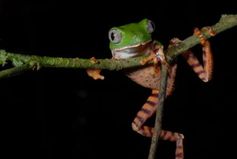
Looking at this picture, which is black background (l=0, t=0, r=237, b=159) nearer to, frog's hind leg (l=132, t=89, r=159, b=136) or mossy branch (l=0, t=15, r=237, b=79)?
frog's hind leg (l=132, t=89, r=159, b=136)

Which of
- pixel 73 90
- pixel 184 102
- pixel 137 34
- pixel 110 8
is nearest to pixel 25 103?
pixel 73 90

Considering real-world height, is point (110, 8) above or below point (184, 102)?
above

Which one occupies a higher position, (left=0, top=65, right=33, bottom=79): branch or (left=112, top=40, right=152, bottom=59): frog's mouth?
(left=112, top=40, right=152, bottom=59): frog's mouth

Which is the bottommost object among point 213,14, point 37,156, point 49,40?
point 37,156

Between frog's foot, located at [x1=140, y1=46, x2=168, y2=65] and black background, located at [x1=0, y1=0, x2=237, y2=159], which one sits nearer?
frog's foot, located at [x1=140, y1=46, x2=168, y2=65]

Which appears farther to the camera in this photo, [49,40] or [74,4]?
[74,4]

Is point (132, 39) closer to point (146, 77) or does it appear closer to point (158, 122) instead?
point (146, 77)

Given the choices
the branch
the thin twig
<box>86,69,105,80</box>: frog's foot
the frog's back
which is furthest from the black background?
the branch

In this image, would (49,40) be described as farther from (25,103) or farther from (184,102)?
(184,102)
